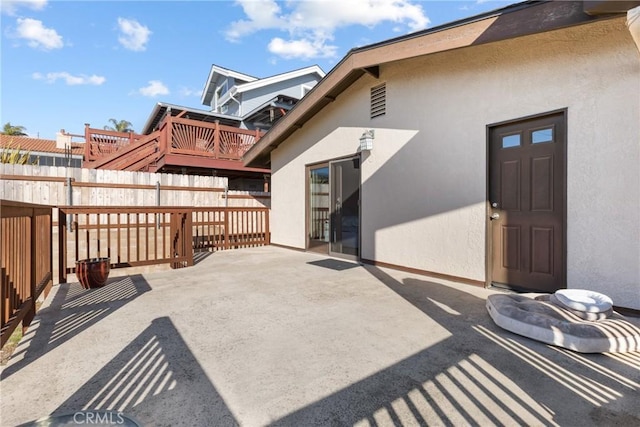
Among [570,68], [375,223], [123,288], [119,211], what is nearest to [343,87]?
[375,223]

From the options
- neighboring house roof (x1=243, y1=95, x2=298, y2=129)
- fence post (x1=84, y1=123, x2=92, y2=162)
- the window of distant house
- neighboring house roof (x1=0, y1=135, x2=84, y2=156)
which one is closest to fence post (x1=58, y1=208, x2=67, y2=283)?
fence post (x1=84, y1=123, x2=92, y2=162)

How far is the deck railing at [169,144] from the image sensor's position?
8.89m

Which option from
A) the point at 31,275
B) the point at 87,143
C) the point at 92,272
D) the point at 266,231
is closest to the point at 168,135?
the point at 266,231

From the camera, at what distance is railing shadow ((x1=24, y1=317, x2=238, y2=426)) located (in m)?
1.52

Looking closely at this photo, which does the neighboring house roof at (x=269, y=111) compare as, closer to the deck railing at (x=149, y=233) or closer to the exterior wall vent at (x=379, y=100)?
the deck railing at (x=149, y=233)

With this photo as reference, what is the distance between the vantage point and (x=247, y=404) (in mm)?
1616

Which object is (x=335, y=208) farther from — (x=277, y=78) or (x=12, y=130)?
(x=12, y=130)

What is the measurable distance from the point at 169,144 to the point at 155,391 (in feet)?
27.1

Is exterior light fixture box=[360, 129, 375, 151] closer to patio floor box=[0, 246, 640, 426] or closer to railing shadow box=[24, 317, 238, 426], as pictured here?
patio floor box=[0, 246, 640, 426]

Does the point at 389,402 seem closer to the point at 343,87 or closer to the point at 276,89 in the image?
the point at 343,87

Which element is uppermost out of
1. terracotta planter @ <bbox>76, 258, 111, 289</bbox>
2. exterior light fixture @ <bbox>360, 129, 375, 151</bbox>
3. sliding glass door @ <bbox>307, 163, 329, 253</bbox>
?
exterior light fixture @ <bbox>360, 129, 375, 151</bbox>

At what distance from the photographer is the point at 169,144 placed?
8656 millimetres

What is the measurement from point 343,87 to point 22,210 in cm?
524

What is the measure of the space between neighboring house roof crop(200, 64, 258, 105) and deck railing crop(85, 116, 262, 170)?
6256 millimetres
